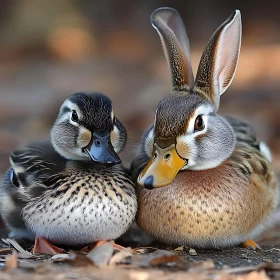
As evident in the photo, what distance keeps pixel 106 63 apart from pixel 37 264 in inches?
452

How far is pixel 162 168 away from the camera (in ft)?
16.8

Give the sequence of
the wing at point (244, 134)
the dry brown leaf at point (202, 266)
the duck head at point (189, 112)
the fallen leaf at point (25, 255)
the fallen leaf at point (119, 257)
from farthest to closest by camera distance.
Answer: the wing at point (244, 134) < the duck head at point (189, 112) < the fallen leaf at point (25, 255) < the fallen leaf at point (119, 257) < the dry brown leaf at point (202, 266)

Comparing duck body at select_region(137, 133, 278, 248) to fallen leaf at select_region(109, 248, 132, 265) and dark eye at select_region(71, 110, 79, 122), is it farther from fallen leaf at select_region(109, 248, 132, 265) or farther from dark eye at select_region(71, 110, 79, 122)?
dark eye at select_region(71, 110, 79, 122)

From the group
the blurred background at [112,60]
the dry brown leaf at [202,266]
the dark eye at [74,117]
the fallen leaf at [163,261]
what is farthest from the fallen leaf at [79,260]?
the blurred background at [112,60]

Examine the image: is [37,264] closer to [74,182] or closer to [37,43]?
[74,182]

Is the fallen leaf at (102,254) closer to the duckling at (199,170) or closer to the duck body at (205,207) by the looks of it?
the duckling at (199,170)

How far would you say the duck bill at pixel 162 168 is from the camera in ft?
16.6

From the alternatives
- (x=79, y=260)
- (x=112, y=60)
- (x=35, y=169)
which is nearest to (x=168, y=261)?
(x=79, y=260)

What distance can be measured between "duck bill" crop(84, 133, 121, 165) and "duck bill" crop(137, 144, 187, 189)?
0.24 metres

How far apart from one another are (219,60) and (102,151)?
1.30 metres

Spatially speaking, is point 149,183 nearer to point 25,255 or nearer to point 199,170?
point 199,170

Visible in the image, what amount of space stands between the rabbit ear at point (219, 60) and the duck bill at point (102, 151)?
1012 millimetres

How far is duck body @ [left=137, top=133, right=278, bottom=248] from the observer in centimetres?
529

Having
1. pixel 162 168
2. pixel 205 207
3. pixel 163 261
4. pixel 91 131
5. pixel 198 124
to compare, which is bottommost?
pixel 163 261
